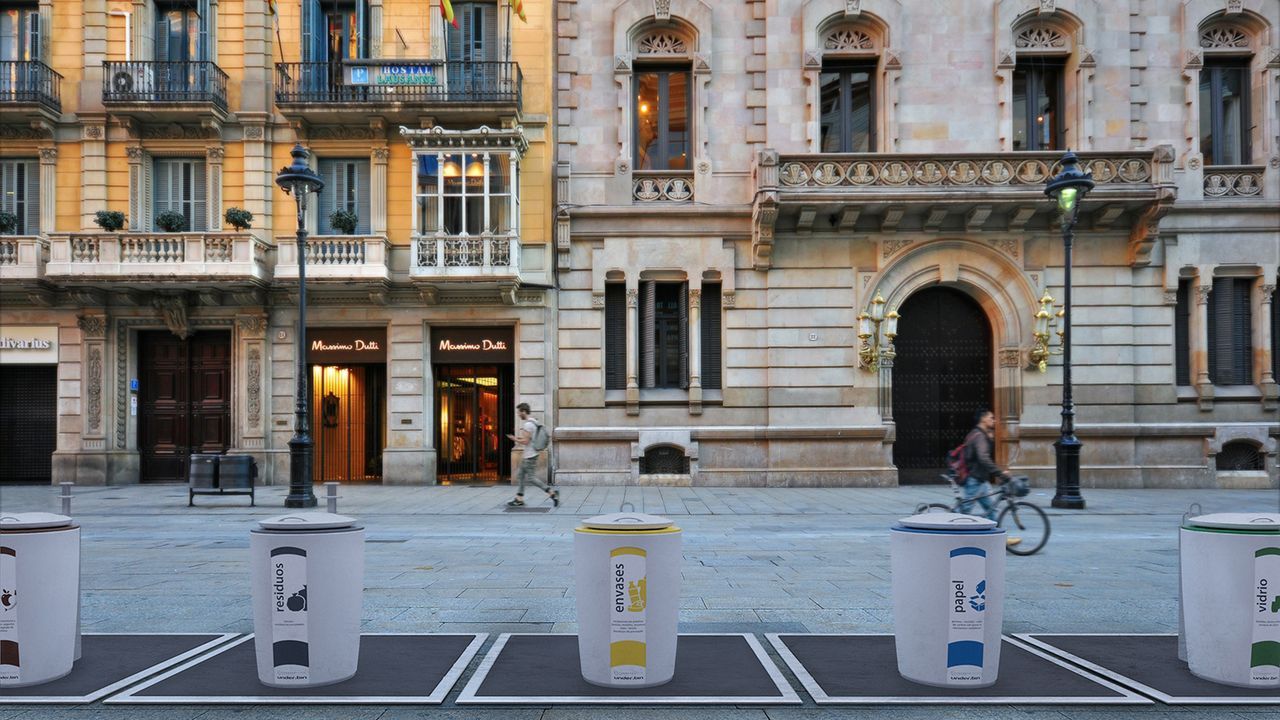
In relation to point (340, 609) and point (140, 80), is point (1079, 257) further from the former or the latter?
point (140, 80)

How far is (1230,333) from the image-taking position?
2145 centimetres

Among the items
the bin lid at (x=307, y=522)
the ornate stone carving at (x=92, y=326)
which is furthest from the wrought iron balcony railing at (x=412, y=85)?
the bin lid at (x=307, y=522)

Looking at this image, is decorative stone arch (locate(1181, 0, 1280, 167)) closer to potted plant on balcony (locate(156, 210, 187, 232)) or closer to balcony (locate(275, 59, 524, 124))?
balcony (locate(275, 59, 524, 124))

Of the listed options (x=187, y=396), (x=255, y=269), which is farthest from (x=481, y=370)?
(x=187, y=396)

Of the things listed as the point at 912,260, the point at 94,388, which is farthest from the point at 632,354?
the point at 94,388

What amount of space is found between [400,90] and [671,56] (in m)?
7.06

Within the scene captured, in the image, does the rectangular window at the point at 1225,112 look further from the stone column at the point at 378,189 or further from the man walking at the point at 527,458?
the stone column at the point at 378,189

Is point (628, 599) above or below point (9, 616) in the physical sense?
above

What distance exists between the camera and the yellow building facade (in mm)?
21484

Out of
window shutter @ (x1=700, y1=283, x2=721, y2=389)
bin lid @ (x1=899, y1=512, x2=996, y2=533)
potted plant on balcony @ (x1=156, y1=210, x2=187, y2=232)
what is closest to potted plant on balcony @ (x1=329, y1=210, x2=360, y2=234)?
potted plant on balcony @ (x1=156, y1=210, x2=187, y2=232)

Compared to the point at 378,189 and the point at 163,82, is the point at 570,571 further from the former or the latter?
the point at 163,82

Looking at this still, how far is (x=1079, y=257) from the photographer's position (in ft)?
70.5

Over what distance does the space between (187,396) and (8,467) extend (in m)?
5.16

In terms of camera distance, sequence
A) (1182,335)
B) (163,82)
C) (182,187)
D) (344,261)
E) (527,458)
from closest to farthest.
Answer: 1. (527,458)
2. (344,261)
3. (1182,335)
4. (163,82)
5. (182,187)
